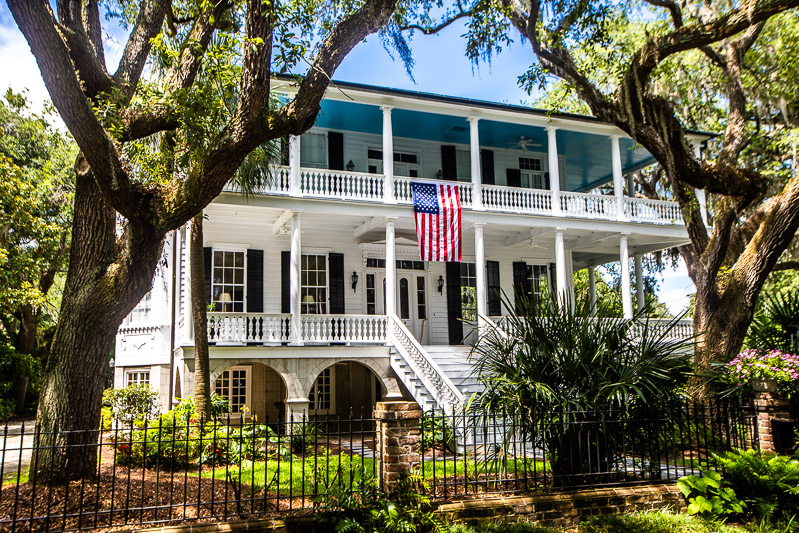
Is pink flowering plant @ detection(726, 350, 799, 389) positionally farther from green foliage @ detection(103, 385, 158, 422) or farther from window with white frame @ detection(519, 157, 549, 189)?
window with white frame @ detection(519, 157, 549, 189)

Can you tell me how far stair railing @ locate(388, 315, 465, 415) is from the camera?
41.9 feet

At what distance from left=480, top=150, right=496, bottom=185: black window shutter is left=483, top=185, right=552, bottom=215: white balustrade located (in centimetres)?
155

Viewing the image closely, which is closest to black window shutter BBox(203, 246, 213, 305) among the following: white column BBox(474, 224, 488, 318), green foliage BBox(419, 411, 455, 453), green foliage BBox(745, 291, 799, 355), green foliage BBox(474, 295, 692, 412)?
white column BBox(474, 224, 488, 318)

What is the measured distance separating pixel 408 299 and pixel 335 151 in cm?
458

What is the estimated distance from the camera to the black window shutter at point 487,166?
746 inches

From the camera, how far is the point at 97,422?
744 cm

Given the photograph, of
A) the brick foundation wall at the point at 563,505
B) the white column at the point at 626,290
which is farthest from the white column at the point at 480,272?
the brick foundation wall at the point at 563,505

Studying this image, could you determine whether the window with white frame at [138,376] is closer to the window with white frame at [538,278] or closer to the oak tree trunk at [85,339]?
the oak tree trunk at [85,339]

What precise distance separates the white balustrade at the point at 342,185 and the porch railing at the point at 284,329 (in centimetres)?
287

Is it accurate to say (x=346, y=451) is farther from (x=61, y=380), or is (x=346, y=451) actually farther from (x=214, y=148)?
(x=214, y=148)

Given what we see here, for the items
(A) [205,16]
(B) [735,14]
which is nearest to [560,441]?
Answer: (A) [205,16]

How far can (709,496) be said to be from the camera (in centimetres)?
735

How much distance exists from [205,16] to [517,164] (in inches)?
506

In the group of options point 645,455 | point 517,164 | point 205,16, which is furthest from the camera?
point 517,164
